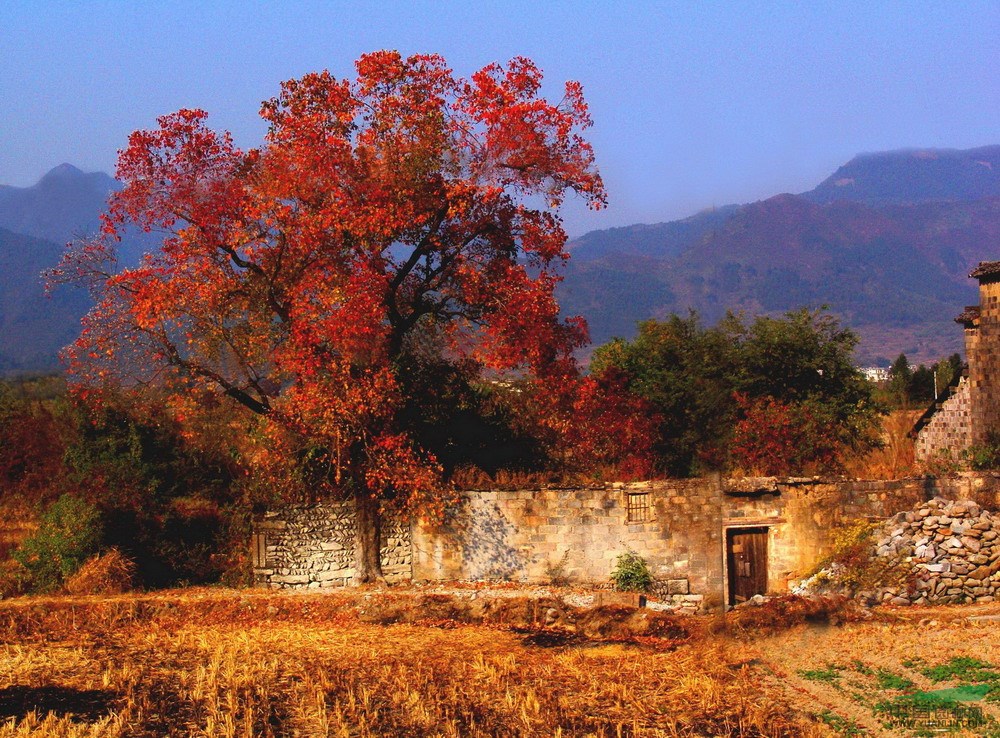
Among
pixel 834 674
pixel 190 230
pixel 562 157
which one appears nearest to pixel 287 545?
pixel 190 230

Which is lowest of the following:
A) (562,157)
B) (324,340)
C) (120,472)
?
(120,472)

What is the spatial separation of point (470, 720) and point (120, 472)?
45.0ft

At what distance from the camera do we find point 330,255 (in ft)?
75.5

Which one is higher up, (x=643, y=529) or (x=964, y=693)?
(x=643, y=529)

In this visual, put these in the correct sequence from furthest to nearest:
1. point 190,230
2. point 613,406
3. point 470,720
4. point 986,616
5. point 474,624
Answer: point 613,406 → point 190,230 → point 474,624 → point 986,616 → point 470,720

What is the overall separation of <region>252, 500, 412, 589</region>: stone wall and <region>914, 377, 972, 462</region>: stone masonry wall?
1865 cm

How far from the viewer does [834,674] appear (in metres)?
16.2

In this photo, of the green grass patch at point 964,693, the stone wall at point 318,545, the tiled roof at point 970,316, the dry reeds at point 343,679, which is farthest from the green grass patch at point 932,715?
the tiled roof at point 970,316

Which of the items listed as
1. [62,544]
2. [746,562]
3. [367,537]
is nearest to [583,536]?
[746,562]

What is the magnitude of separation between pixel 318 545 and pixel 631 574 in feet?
23.7

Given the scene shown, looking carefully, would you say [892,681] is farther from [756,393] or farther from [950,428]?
[950,428]

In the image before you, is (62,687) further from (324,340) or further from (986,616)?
(986,616)

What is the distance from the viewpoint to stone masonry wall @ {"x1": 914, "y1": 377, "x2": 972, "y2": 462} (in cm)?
3466

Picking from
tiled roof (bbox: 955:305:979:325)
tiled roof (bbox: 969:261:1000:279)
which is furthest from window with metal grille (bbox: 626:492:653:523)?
tiled roof (bbox: 955:305:979:325)
